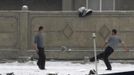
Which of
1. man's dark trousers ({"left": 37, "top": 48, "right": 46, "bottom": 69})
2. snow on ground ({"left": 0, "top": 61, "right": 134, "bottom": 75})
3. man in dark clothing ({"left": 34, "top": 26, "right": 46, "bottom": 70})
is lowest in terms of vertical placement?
snow on ground ({"left": 0, "top": 61, "right": 134, "bottom": 75})

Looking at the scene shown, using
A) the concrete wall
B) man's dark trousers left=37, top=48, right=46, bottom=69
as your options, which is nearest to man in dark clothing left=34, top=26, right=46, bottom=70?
man's dark trousers left=37, top=48, right=46, bottom=69

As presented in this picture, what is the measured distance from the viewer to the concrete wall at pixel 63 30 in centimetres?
2334

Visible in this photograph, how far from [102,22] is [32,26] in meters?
3.49

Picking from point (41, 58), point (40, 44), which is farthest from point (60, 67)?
point (40, 44)

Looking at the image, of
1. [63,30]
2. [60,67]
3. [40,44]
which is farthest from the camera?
[63,30]

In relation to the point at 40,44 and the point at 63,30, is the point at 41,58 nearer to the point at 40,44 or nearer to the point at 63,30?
the point at 40,44

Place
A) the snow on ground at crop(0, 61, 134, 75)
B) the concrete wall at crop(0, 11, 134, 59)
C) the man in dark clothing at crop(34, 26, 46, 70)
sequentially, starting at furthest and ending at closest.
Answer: the concrete wall at crop(0, 11, 134, 59), the snow on ground at crop(0, 61, 134, 75), the man in dark clothing at crop(34, 26, 46, 70)

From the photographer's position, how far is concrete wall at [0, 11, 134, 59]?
23.3 metres

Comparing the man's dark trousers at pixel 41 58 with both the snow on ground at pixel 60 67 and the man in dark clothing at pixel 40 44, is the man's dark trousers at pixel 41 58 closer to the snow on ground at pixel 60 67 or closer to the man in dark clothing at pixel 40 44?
the man in dark clothing at pixel 40 44

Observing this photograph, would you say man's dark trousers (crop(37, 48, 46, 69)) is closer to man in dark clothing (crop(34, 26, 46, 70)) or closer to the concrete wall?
man in dark clothing (crop(34, 26, 46, 70))

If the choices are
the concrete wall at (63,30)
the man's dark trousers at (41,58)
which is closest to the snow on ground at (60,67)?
the man's dark trousers at (41,58)

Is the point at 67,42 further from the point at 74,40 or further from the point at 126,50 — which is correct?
the point at 126,50

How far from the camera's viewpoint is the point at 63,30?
76.8 ft

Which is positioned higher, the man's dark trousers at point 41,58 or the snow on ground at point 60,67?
the man's dark trousers at point 41,58
